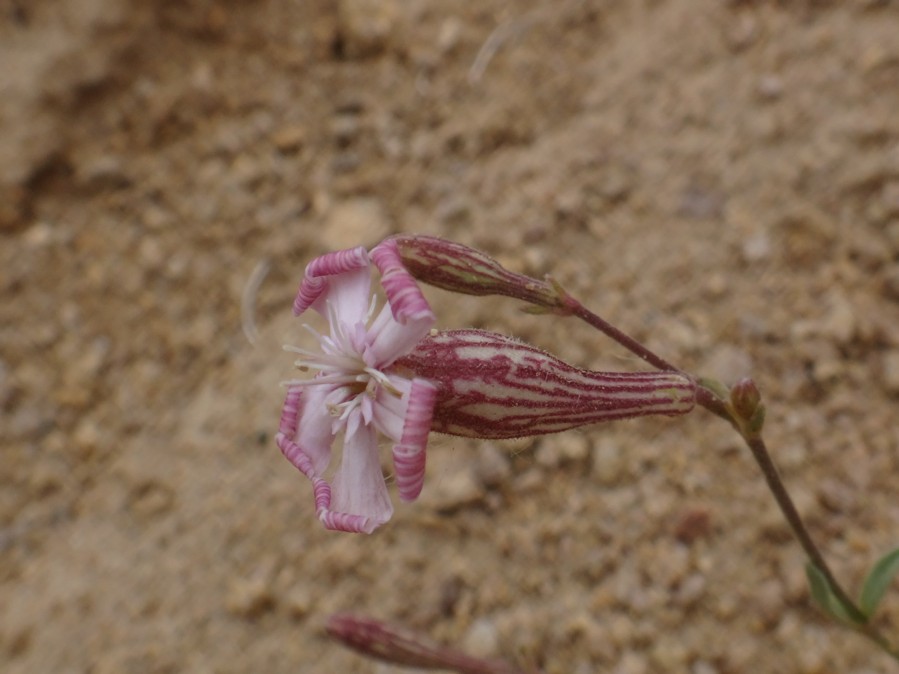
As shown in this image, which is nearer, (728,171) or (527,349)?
(527,349)

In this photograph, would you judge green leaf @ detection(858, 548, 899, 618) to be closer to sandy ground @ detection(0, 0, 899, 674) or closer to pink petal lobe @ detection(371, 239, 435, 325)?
sandy ground @ detection(0, 0, 899, 674)

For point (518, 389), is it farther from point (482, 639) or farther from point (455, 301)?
point (455, 301)

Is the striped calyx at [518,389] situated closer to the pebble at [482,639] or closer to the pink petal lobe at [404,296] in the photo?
the pink petal lobe at [404,296]

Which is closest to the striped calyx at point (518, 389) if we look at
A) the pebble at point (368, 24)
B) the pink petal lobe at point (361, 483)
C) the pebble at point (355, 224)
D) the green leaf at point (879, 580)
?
the pink petal lobe at point (361, 483)

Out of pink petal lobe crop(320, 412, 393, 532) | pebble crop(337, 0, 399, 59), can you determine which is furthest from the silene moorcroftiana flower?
pebble crop(337, 0, 399, 59)

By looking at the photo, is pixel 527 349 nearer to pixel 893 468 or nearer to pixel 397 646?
pixel 397 646

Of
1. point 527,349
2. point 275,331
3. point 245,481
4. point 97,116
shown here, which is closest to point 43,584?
point 245,481
